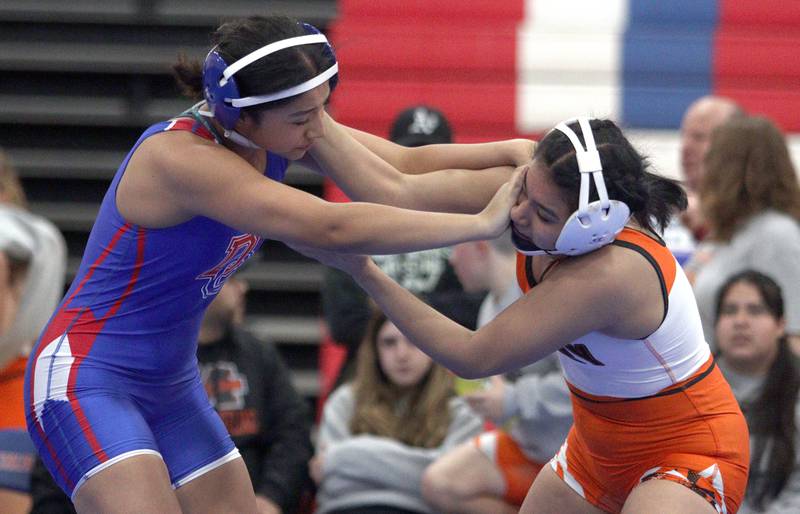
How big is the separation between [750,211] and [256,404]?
1.88 metres

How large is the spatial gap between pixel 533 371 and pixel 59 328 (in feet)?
6.02

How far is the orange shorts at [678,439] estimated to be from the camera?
2713 millimetres

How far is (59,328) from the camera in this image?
2.80 metres

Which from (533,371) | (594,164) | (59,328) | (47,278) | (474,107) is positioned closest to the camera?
(594,164)

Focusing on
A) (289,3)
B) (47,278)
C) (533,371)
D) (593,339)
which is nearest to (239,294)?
(47,278)

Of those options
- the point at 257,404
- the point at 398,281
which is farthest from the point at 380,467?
the point at 398,281

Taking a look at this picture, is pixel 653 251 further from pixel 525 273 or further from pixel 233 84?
pixel 233 84

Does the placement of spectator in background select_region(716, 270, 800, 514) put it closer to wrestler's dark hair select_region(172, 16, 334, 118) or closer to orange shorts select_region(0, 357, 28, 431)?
wrestler's dark hair select_region(172, 16, 334, 118)

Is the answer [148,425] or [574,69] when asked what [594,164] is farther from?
[574,69]

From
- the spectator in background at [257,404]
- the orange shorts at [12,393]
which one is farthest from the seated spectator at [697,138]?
the orange shorts at [12,393]

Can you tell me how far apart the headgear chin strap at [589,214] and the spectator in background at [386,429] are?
6.02 ft

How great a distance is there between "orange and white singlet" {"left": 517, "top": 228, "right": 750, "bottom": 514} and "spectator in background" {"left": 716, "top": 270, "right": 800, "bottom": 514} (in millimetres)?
1118

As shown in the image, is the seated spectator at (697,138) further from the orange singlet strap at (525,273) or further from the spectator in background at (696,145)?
the orange singlet strap at (525,273)

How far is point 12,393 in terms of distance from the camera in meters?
4.41
